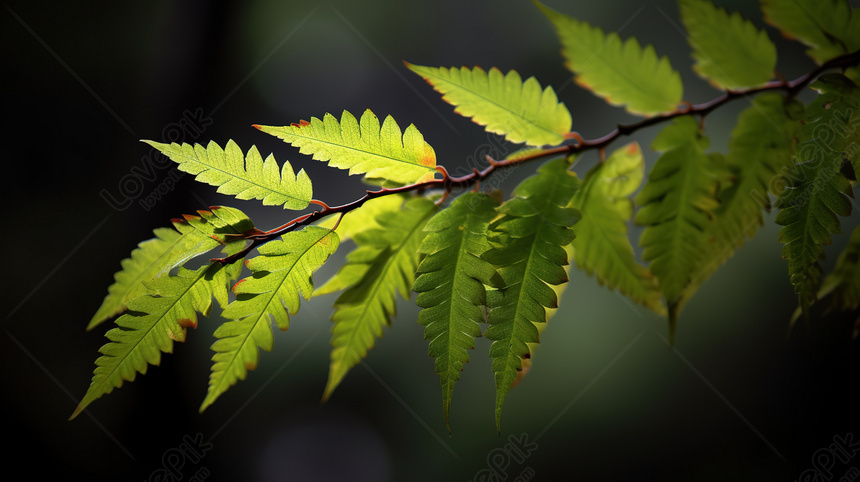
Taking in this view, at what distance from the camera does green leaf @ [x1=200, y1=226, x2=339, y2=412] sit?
35 cm

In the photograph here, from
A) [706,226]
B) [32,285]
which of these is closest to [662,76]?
[706,226]

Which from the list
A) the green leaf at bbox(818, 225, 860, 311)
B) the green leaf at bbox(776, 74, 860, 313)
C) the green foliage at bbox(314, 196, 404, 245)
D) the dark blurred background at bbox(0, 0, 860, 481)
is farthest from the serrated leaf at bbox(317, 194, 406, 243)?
the dark blurred background at bbox(0, 0, 860, 481)

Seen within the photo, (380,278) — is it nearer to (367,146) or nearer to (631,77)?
(367,146)

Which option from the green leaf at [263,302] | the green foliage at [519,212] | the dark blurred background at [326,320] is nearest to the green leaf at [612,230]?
the green foliage at [519,212]

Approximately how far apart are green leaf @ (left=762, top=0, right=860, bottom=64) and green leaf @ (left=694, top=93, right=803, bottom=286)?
0.05m

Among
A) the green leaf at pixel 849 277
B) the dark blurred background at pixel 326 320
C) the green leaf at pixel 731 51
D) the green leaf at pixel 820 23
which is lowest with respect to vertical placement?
the dark blurred background at pixel 326 320

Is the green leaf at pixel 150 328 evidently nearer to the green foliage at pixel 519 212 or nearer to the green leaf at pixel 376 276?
the green foliage at pixel 519 212

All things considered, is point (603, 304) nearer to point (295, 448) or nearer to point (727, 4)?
point (727, 4)

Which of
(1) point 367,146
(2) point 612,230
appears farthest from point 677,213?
(1) point 367,146

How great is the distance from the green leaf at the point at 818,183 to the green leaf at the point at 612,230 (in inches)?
4.4

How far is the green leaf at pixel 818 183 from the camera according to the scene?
1.10 feet

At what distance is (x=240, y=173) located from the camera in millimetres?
360

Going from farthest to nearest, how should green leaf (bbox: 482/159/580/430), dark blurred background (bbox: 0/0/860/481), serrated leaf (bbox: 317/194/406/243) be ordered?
dark blurred background (bbox: 0/0/860/481)
serrated leaf (bbox: 317/194/406/243)
green leaf (bbox: 482/159/580/430)

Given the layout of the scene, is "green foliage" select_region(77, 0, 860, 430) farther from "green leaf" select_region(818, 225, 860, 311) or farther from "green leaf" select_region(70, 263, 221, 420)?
"green leaf" select_region(818, 225, 860, 311)
